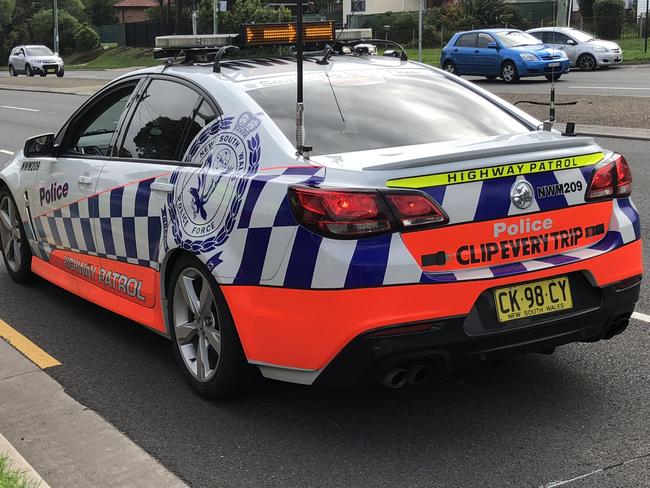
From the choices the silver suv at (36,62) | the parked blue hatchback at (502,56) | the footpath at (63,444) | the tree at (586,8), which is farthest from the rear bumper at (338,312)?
the tree at (586,8)

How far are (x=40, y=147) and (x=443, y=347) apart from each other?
343 cm

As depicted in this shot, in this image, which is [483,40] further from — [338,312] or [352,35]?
[338,312]

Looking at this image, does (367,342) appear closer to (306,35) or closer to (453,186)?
(453,186)

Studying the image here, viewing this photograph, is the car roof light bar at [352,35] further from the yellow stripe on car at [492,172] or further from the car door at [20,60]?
the car door at [20,60]

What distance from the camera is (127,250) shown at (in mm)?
4766

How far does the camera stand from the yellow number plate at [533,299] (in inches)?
144

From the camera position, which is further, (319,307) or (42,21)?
(42,21)

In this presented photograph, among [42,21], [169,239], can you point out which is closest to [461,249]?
[169,239]

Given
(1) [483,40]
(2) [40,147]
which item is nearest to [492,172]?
(2) [40,147]

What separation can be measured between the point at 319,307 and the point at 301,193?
458 millimetres

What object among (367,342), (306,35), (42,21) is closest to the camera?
(367,342)

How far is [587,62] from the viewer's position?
29828mm

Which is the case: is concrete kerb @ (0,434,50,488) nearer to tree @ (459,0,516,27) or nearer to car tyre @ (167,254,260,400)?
car tyre @ (167,254,260,400)

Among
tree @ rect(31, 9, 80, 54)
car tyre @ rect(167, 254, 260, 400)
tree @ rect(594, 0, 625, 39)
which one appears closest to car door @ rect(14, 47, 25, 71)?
tree @ rect(594, 0, 625, 39)
